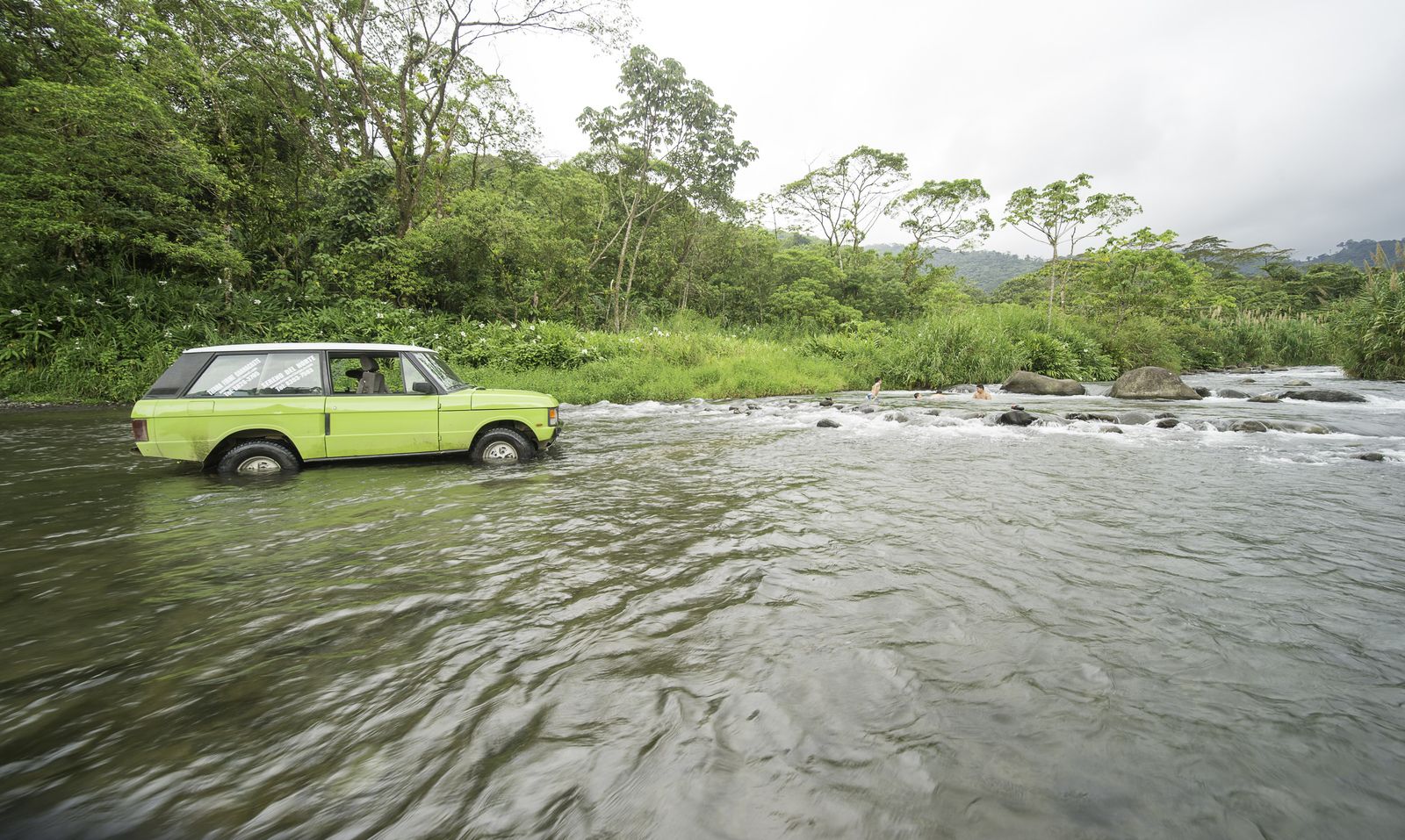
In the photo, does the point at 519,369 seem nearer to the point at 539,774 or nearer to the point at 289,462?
the point at 289,462

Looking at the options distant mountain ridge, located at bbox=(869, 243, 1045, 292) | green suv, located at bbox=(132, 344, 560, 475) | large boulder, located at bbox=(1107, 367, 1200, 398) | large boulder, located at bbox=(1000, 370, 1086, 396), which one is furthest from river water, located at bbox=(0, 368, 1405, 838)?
distant mountain ridge, located at bbox=(869, 243, 1045, 292)

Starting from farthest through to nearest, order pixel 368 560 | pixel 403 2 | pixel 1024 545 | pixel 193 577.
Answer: pixel 403 2 < pixel 1024 545 < pixel 368 560 < pixel 193 577

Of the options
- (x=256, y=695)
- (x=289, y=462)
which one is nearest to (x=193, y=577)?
(x=256, y=695)

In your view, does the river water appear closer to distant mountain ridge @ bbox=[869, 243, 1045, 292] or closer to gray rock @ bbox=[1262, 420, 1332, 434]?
gray rock @ bbox=[1262, 420, 1332, 434]

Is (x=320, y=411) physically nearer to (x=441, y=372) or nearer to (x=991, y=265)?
(x=441, y=372)

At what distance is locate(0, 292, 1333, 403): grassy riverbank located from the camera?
46.2 ft

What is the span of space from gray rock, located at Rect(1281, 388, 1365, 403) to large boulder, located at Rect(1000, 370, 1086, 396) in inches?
177

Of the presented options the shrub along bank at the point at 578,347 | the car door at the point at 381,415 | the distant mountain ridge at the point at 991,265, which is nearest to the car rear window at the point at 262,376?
the car door at the point at 381,415

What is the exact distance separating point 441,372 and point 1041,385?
56.5 ft

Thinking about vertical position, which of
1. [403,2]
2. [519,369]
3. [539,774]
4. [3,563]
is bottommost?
[539,774]

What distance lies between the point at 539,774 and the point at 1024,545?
3893 millimetres

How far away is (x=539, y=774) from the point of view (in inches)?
77.8

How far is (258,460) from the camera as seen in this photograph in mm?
6414

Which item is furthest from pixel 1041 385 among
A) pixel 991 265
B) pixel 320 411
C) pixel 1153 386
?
pixel 991 265
